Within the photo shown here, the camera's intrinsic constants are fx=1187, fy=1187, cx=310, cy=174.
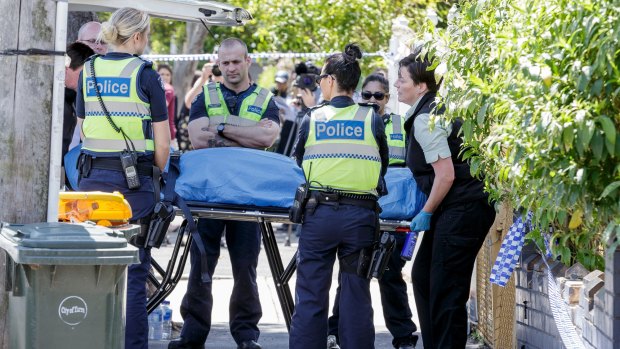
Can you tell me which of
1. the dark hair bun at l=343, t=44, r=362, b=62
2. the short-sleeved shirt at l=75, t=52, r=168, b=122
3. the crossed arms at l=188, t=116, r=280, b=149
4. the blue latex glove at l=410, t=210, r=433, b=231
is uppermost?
the dark hair bun at l=343, t=44, r=362, b=62

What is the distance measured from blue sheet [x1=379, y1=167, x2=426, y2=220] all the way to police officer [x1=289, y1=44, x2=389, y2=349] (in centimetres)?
66

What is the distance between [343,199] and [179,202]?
107cm

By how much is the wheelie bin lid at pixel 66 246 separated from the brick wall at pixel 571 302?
197cm

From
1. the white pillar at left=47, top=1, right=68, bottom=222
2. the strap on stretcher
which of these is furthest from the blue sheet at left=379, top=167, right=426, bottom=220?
the white pillar at left=47, top=1, right=68, bottom=222

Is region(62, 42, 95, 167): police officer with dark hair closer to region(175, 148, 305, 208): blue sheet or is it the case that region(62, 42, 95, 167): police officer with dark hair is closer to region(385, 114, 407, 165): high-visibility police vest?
region(175, 148, 305, 208): blue sheet

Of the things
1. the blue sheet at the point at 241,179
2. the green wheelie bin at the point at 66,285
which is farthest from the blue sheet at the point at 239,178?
the green wheelie bin at the point at 66,285

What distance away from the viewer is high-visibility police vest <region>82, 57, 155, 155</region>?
6.25 metres

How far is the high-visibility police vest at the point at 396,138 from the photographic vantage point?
787cm

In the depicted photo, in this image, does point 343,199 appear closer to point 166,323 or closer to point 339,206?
point 339,206

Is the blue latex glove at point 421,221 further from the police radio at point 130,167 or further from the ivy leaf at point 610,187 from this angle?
the ivy leaf at point 610,187

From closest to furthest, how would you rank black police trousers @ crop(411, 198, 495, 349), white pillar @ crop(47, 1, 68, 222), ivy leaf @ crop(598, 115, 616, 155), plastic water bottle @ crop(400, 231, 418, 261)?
ivy leaf @ crop(598, 115, 616, 155), white pillar @ crop(47, 1, 68, 222), black police trousers @ crop(411, 198, 495, 349), plastic water bottle @ crop(400, 231, 418, 261)

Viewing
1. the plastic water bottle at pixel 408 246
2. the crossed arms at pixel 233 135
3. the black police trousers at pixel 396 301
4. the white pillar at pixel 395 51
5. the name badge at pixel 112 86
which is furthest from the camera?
the white pillar at pixel 395 51

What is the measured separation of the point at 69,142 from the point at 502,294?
313 centimetres

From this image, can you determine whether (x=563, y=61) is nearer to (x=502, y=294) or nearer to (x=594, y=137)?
(x=594, y=137)
